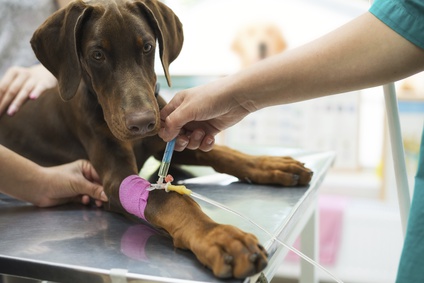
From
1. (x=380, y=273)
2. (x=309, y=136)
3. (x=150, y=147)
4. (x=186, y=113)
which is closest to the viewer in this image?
(x=186, y=113)

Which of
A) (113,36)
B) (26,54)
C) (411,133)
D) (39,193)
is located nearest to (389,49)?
(113,36)

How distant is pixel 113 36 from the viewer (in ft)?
3.62

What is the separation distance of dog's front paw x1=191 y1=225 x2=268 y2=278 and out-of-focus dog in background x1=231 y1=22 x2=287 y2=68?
6.77ft

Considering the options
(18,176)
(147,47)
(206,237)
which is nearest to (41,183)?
(18,176)

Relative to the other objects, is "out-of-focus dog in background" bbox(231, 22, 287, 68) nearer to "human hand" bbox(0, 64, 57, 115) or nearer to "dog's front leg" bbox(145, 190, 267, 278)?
"human hand" bbox(0, 64, 57, 115)

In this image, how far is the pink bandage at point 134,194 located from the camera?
3.51 feet

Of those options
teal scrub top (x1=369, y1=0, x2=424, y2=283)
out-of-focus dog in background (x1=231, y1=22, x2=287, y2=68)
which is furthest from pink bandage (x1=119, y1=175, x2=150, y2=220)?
out-of-focus dog in background (x1=231, y1=22, x2=287, y2=68)

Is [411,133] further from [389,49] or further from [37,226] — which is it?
[37,226]

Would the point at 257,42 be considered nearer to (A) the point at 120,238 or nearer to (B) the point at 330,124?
(B) the point at 330,124

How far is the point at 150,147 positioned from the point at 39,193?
0.30 meters

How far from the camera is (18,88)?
1.50 meters

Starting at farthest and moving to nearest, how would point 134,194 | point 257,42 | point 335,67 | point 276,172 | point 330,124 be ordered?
point 257,42, point 330,124, point 276,172, point 134,194, point 335,67

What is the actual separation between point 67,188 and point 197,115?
363 mm

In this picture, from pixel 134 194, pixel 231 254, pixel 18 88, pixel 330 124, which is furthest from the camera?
pixel 330 124
